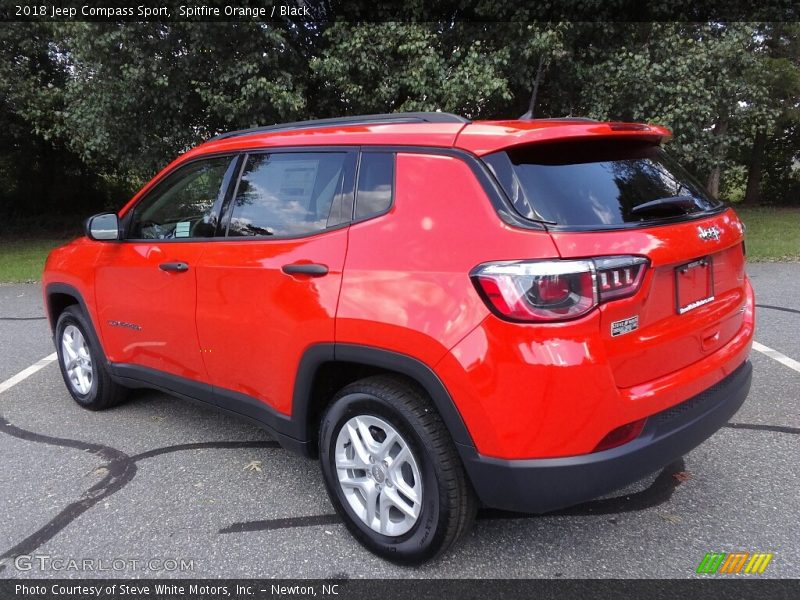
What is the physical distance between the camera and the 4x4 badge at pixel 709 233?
7.92 ft

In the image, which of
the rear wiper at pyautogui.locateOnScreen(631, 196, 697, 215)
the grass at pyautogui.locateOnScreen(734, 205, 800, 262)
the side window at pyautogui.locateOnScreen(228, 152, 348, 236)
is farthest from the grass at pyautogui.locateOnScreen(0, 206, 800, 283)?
the side window at pyautogui.locateOnScreen(228, 152, 348, 236)

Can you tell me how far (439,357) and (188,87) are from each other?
8605 millimetres

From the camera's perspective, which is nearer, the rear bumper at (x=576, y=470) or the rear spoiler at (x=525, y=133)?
the rear bumper at (x=576, y=470)

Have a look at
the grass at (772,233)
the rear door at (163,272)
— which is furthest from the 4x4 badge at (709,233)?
the grass at (772,233)

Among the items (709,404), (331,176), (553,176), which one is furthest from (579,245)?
(331,176)

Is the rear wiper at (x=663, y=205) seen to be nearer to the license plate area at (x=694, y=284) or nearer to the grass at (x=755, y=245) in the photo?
the license plate area at (x=694, y=284)

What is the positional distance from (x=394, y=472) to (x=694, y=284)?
1374mm

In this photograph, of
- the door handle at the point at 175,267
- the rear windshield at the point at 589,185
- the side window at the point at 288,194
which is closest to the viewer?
the rear windshield at the point at 589,185

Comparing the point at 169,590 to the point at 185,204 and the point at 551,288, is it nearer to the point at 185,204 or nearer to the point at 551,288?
the point at 551,288

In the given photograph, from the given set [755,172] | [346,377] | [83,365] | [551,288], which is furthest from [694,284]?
[755,172]

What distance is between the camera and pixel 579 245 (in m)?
2.05

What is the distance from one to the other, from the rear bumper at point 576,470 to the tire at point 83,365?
2.92 m

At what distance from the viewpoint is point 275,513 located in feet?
9.57

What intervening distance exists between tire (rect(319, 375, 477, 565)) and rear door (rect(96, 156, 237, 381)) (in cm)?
107
